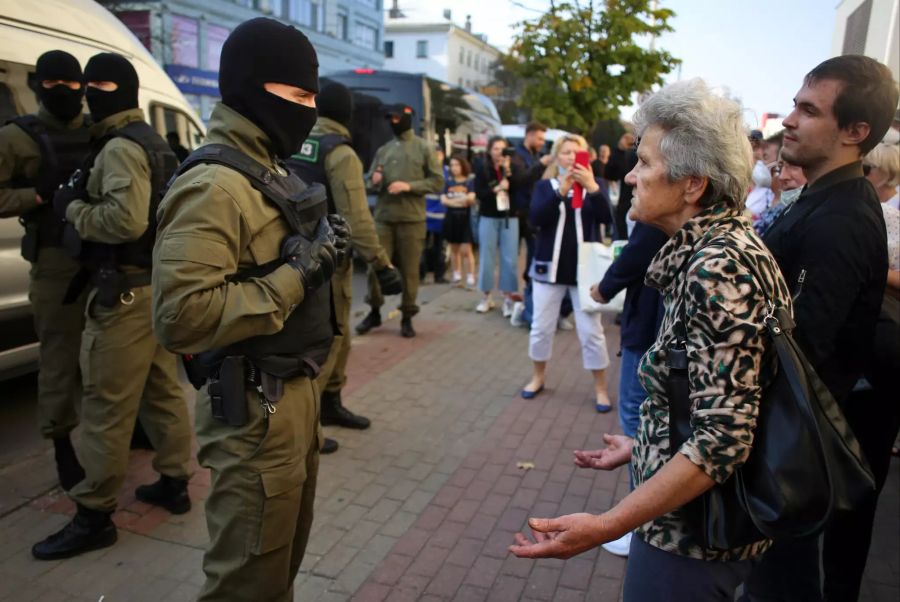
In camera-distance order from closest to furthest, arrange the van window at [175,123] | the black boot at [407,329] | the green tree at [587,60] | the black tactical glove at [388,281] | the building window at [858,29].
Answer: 1. the black tactical glove at [388,281]
2. the building window at [858,29]
3. the van window at [175,123]
4. the black boot at [407,329]
5. the green tree at [587,60]

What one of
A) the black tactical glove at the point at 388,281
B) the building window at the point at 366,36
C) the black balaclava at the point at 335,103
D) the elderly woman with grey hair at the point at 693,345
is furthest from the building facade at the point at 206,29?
the elderly woman with grey hair at the point at 693,345

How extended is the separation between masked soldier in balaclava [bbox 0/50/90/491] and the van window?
2.11 m

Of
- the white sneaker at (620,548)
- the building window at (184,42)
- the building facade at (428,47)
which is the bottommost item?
the white sneaker at (620,548)

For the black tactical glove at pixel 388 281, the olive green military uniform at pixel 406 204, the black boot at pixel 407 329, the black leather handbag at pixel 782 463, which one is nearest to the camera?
the black leather handbag at pixel 782 463

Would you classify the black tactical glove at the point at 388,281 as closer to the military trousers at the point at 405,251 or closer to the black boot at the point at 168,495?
the black boot at the point at 168,495

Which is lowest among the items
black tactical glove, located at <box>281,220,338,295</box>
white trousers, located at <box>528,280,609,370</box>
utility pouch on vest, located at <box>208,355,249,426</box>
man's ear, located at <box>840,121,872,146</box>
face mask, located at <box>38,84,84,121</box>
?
white trousers, located at <box>528,280,609,370</box>

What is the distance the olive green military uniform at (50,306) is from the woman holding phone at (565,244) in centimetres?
314

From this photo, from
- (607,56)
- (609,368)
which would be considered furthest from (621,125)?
(609,368)

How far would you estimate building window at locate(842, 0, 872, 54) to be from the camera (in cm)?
509

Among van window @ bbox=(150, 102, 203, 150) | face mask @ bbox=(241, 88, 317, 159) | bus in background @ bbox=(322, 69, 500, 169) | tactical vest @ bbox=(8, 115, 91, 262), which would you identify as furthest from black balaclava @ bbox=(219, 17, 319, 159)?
bus in background @ bbox=(322, 69, 500, 169)

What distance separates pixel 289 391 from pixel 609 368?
A: 190 inches

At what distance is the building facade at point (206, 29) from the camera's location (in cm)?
2381

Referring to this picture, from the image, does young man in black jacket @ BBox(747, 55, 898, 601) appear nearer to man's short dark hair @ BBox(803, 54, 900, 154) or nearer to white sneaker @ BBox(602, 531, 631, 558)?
man's short dark hair @ BBox(803, 54, 900, 154)

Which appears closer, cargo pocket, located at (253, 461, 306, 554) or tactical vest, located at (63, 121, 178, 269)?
cargo pocket, located at (253, 461, 306, 554)
